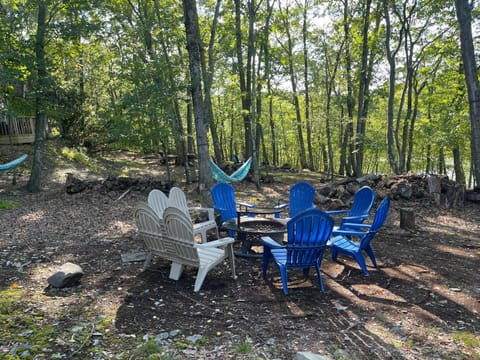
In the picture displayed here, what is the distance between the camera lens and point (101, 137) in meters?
13.3

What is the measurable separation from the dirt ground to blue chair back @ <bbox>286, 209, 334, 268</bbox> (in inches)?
13.8

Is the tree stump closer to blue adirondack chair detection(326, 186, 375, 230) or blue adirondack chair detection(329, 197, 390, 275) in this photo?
blue adirondack chair detection(326, 186, 375, 230)

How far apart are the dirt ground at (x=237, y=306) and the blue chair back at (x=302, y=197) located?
3.55ft

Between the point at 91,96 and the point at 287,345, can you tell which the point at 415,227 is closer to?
the point at 287,345

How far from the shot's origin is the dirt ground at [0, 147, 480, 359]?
2.14 m

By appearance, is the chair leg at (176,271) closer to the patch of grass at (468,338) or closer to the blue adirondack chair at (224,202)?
the blue adirondack chair at (224,202)

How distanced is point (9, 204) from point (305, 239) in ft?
19.5

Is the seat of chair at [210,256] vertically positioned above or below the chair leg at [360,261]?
above

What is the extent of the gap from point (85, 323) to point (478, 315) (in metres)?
3.00

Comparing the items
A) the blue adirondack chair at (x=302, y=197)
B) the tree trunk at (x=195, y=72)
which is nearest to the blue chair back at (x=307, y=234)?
the blue adirondack chair at (x=302, y=197)

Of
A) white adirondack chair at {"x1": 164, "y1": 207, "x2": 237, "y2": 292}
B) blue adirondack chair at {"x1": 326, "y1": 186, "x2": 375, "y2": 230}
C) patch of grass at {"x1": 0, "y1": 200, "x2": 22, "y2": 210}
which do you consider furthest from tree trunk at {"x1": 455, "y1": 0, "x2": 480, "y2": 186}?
patch of grass at {"x1": 0, "y1": 200, "x2": 22, "y2": 210}

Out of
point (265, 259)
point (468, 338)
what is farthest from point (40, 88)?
point (468, 338)

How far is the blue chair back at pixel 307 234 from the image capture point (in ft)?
9.83

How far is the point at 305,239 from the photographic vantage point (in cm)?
304
